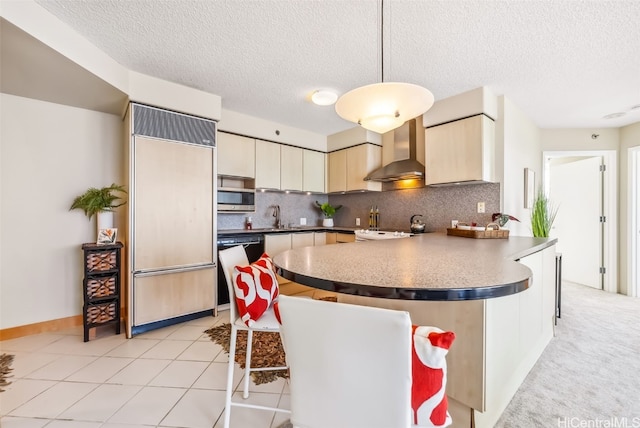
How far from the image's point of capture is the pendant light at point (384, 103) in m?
1.40

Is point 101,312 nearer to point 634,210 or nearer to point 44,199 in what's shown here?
point 44,199

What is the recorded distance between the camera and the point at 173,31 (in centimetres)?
192

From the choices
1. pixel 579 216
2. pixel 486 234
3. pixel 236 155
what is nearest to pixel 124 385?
pixel 236 155

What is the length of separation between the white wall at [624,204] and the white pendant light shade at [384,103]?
13.9 ft

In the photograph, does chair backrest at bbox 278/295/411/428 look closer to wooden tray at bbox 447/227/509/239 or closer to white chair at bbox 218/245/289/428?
white chair at bbox 218/245/289/428

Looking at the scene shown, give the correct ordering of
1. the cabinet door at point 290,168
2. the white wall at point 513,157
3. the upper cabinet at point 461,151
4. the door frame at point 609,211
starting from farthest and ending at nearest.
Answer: the cabinet door at point 290,168 → the door frame at point 609,211 → the white wall at point 513,157 → the upper cabinet at point 461,151

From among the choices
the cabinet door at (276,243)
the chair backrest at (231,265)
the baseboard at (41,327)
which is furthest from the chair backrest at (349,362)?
the baseboard at (41,327)

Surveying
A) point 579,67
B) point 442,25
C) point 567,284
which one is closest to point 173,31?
point 442,25

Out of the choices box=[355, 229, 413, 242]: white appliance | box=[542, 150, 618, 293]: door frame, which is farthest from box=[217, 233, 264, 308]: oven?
box=[542, 150, 618, 293]: door frame

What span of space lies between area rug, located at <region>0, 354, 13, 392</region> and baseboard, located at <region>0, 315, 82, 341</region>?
38 cm

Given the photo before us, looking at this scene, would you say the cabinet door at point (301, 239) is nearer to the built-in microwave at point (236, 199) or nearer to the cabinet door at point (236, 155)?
the built-in microwave at point (236, 199)

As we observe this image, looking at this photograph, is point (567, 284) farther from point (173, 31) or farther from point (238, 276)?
point (173, 31)

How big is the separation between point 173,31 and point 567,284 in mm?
6088

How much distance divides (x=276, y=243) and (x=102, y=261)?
178 cm
